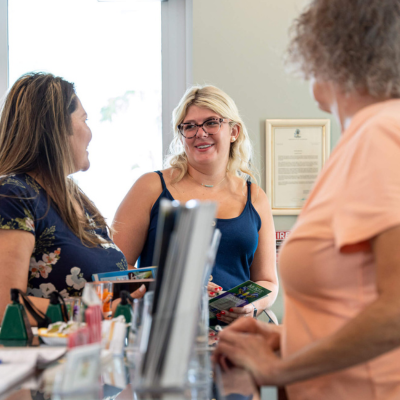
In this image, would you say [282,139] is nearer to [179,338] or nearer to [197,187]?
[197,187]

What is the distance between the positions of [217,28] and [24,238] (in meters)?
1.80

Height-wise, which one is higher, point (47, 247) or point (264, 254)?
point (47, 247)

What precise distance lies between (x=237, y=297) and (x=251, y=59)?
1.61 m

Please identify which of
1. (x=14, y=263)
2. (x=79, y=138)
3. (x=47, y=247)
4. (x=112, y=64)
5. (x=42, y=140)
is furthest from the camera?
(x=112, y=64)

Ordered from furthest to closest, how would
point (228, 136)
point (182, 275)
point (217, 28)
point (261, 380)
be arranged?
point (217, 28), point (228, 136), point (261, 380), point (182, 275)

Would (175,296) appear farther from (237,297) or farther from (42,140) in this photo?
(42,140)

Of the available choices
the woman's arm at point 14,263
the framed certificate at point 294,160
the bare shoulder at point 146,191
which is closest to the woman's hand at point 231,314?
the woman's arm at point 14,263

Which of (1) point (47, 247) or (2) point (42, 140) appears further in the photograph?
(2) point (42, 140)

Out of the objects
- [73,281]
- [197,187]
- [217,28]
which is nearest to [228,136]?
[197,187]

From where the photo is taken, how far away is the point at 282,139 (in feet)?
8.54

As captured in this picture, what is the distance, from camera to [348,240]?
0.60 meters

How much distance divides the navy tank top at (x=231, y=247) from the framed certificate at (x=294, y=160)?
514 millimetres

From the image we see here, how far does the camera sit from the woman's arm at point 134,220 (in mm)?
2072

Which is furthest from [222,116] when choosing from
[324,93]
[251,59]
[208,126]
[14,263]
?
[324,93]
